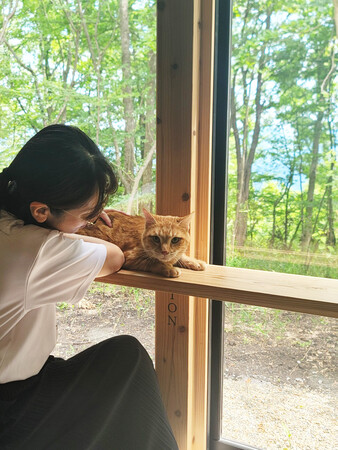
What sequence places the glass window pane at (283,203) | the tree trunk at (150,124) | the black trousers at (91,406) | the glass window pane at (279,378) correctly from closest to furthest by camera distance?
the black trousers at (91,406)
the glass window pane at (283,203)
the glass window pane at (279,378)
the tree trunk at (150,124)

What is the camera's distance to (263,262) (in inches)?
48.3

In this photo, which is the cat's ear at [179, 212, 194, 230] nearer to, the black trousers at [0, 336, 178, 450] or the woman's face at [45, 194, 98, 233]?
the woman's face at [45, 194, 98, 233]

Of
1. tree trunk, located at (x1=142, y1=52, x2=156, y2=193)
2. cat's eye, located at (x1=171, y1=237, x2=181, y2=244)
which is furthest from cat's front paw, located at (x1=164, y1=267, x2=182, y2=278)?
tree trunk, located at (x1=142, y1=52, x2=156, y2=193)

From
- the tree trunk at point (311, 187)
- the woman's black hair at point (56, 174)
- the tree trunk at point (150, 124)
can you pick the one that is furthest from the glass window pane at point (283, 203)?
the woman's black hair at point (56, 174)

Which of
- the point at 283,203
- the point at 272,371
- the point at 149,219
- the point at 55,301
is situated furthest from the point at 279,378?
the point at 55,301

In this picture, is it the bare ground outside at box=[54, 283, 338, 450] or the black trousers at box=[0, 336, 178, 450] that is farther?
the bare ground outside at box=[54, 283, 338, 450]

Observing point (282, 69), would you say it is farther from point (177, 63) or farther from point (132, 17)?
point (132, 17)

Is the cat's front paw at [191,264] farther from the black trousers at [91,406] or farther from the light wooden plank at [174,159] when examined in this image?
the black trousers at [91,406]

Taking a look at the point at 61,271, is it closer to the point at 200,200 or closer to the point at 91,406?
the point at 91,406

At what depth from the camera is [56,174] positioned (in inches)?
34.0

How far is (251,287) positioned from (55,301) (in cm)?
55

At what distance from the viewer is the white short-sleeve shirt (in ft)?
2.82

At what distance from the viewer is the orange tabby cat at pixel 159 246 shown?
1.10m

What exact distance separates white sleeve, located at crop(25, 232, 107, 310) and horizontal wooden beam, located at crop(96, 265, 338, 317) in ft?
0.42
